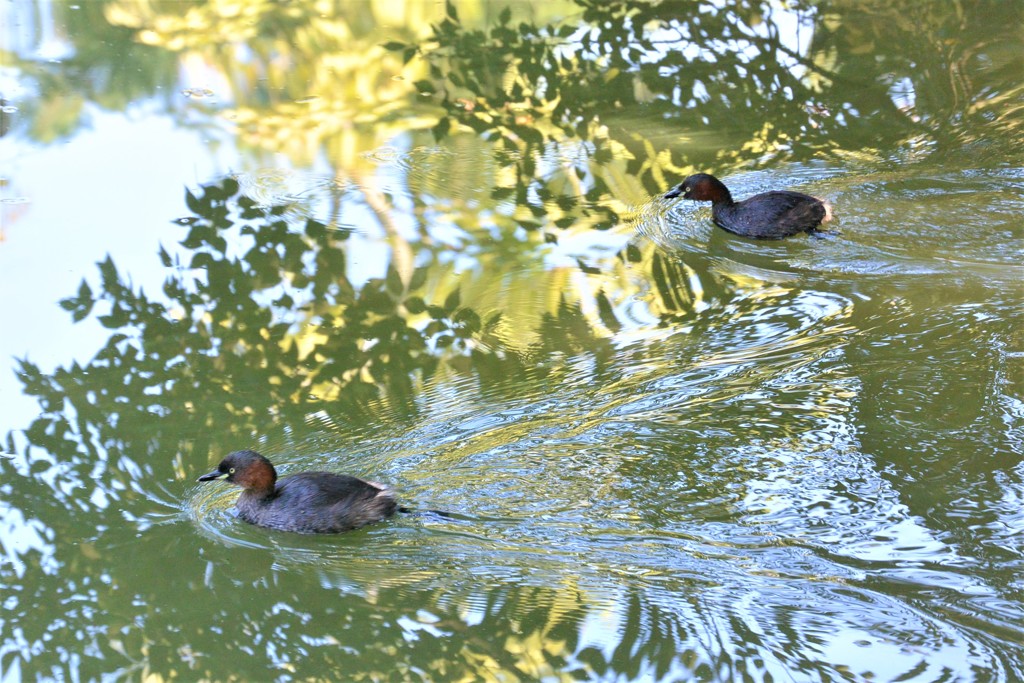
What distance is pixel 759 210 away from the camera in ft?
28.7

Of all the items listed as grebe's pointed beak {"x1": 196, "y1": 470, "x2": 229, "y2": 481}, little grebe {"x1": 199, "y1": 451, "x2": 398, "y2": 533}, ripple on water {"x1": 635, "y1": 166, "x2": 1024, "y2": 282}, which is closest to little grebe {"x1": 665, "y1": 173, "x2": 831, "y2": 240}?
ripple on water {"x1": 635, "y1": 166, "x2": 1024, "y2": 282}

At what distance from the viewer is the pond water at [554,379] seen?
5238mm

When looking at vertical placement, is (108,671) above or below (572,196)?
below

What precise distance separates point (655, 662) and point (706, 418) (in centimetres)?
181

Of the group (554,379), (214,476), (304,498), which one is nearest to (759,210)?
(554,379)

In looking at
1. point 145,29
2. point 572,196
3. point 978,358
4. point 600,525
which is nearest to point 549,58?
point 572,196

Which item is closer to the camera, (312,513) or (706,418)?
(312,513)

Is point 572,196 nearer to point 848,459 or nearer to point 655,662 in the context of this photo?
point 848,459

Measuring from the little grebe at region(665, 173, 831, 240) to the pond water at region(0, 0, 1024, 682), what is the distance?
0.12 metres

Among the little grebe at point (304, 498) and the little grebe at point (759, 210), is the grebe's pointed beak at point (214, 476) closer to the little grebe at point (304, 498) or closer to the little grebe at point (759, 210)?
the little grebe at point (304, 498)

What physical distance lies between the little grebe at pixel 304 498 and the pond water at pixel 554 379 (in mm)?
96

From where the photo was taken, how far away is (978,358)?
7016mm

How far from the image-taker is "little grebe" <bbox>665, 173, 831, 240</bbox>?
8633mm

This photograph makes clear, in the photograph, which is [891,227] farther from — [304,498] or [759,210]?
[304,498]
